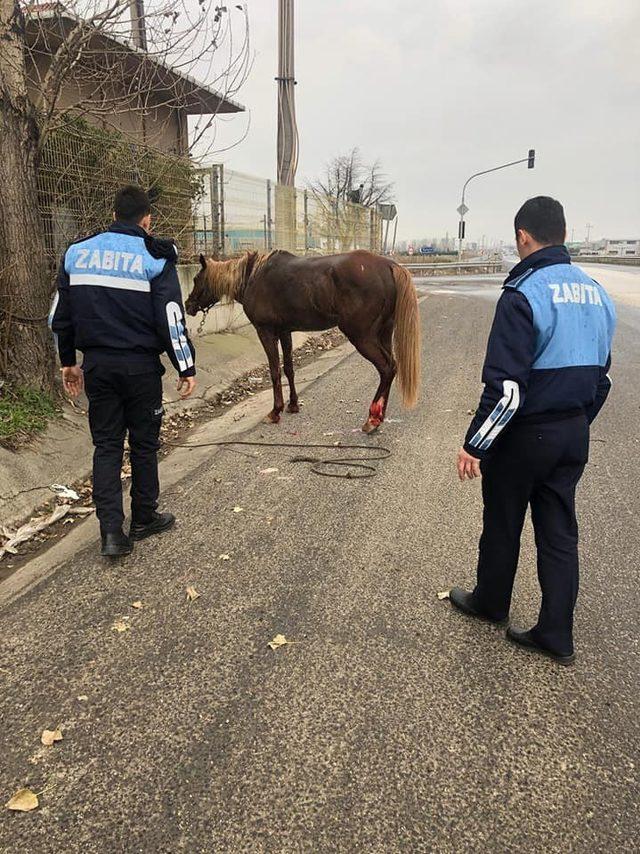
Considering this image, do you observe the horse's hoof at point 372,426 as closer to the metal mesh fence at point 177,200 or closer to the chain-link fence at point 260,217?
the metal mesh fence at point 177,200

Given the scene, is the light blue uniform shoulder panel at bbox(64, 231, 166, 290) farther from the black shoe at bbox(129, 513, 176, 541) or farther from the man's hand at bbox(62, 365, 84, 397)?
the black shoe at bbox(129, 513, 176, 541)

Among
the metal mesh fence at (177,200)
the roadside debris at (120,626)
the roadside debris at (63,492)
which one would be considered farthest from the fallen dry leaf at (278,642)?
the metal mesh fence at (177,200)

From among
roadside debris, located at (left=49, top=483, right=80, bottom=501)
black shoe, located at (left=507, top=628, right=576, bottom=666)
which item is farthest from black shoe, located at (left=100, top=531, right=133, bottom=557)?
black shoe, located at (left=507, top=628, right=576, bottom=666)

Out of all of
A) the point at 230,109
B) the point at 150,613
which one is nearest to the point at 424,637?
the point at 150,613

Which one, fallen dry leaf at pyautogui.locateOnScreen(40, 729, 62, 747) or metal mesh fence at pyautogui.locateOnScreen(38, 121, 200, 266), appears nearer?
fallen dry leaf at pyautogui.locateOnScreen(40, 729, 62, 747)

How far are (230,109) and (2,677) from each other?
1267 cm

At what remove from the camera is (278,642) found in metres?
2.92

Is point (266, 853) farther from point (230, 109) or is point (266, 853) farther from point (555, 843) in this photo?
point (230, 109)

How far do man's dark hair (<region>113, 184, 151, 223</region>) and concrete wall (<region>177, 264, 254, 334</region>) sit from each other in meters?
5.50

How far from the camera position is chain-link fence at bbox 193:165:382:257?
34.9 feet

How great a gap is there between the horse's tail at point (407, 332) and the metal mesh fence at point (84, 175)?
271cm

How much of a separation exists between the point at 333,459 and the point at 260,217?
8622mm

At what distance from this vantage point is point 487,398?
2.58 m

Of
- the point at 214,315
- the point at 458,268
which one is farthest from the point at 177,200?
the point at 458,268
